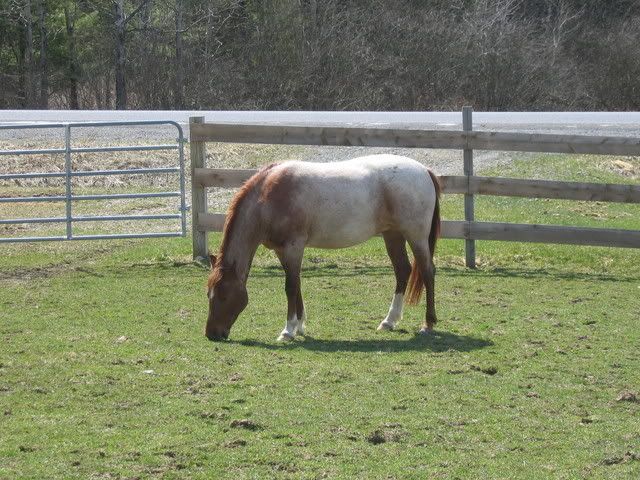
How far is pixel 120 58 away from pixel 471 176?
19.0m

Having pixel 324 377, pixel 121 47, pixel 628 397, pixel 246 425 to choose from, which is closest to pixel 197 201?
pixel 324 377

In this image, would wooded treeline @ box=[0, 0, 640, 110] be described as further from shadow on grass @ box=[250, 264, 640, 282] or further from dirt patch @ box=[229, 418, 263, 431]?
dirt patch @ box=[229, 418, 263, 431]

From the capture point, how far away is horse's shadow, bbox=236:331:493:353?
820 cm

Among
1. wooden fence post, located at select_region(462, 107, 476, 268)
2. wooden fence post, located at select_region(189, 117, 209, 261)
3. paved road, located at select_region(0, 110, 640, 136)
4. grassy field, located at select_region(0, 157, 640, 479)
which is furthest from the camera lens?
paved road, located at select_region(0, 110, 640, 136)

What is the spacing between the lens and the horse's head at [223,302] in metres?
8.48

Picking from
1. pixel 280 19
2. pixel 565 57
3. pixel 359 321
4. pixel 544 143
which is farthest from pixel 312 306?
pixel 565 57

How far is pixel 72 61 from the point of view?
30375 millimetres

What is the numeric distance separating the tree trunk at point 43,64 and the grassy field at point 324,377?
18765mm

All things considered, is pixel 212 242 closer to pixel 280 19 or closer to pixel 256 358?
pixel 256 358

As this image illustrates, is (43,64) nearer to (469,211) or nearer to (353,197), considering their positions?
(469,211)

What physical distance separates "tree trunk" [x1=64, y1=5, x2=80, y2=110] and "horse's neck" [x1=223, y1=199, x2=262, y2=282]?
22.7 metres

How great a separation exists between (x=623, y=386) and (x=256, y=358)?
7.94 feet

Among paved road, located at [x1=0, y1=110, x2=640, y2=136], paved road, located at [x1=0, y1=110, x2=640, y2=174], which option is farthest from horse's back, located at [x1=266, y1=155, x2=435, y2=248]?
paved road, located at [x1=0, y1=110, x2=640, y2=136]

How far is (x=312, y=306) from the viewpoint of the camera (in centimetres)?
1000
